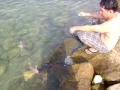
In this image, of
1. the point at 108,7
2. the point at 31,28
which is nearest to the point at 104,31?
the point at 108,7

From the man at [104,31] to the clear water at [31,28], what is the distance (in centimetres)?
183

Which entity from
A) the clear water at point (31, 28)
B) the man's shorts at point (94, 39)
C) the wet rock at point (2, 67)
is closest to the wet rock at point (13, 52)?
the clear water at point (31, 28)

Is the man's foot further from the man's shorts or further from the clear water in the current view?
the clear water

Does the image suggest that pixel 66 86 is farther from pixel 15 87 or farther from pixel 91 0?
pixel 91 0

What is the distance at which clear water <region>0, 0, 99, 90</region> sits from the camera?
24.1 ft

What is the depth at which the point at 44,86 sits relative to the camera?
6305 mm

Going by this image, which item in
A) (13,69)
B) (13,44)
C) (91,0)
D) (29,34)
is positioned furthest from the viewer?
(91,0)

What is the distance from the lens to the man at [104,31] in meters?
5.78

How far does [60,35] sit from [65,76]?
2.95 m

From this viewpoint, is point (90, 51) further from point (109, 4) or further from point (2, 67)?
point (2, 67)

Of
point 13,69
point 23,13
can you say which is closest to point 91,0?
point 23,13

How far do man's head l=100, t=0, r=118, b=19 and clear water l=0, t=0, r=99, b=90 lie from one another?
8.76ft

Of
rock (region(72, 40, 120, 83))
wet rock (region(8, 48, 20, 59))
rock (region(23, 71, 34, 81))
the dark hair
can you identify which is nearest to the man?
the dark hair

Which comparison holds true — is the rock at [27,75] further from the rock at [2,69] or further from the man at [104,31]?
the man at [104,31]
